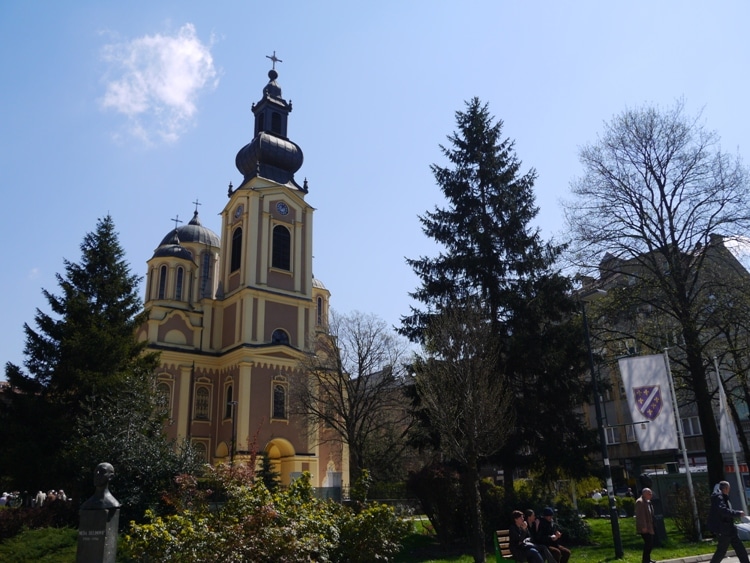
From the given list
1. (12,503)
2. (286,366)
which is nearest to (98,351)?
(12,503)

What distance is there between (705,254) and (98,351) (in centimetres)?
2197

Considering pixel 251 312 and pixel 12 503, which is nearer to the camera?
pixel 12 503

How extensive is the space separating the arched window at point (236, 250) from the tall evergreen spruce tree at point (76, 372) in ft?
51.6

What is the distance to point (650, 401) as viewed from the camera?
16.9 m

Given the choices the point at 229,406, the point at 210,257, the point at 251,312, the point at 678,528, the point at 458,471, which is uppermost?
the point at 210,257

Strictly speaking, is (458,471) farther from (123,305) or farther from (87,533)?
(123,305)

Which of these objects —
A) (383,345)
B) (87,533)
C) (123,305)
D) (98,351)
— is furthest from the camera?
(383,345)

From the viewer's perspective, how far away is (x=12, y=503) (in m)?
27.2

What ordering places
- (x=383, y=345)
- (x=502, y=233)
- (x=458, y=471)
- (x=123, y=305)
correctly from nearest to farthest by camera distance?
1. (x=458, y=471)
2. (x=502, y=233)
3. (x=123, y=305)
4. (x=383, y=345)

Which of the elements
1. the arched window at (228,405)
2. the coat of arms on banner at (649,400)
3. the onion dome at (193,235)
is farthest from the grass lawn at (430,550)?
the onion dome at (193,235)

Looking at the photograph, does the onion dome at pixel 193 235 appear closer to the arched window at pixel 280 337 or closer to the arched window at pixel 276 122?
the arched window at pixel 276 122

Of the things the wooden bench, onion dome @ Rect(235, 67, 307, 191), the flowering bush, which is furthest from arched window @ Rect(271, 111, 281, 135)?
the wooden bench

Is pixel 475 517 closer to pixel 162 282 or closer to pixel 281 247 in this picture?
pixel 281 247

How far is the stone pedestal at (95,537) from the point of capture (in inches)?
386
